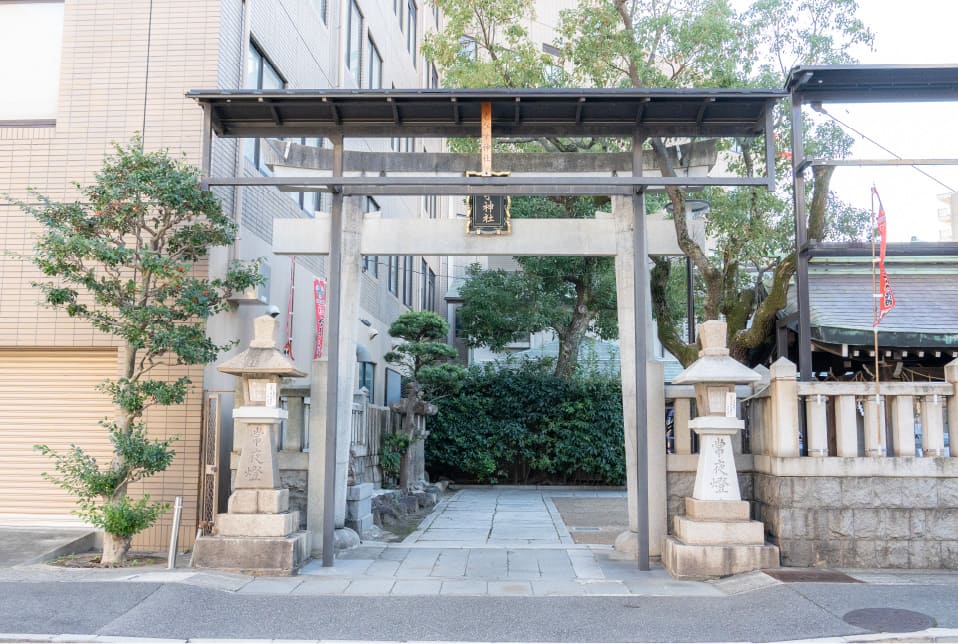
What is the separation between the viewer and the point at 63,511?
11453 millimetres

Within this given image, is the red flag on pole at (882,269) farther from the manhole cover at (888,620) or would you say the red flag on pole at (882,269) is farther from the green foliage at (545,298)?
the green foliage at (545,298)

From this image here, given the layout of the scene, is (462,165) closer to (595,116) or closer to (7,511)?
(595,116)

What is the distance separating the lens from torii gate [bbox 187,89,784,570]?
9.83m

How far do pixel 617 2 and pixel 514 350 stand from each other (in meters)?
16.7

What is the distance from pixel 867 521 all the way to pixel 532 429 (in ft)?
44.6

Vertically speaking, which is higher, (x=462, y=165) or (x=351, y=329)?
(x=462, y=165)

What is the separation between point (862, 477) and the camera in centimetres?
957

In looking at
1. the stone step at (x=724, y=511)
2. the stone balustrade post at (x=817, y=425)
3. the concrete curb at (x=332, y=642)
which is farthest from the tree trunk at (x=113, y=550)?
the stone balustrade post at (x=817, y=425)

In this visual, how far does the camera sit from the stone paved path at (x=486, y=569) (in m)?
8.79

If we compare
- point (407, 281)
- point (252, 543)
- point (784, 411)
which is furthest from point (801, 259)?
point (407, 281)

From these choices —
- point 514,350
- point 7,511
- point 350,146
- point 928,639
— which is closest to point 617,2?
point 350,146

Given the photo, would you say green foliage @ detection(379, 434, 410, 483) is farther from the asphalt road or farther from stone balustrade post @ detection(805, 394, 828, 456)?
stone balustrade post @ detection(805, 394, 828, 456)

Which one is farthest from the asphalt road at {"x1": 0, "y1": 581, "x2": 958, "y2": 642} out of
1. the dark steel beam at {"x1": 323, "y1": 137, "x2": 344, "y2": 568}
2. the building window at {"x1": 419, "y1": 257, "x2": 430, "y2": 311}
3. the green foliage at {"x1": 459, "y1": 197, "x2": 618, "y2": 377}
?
the building window at {"x1": 419, "y1": 257, "x2": 430, "y2": 311}

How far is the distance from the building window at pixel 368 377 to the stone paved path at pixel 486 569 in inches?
252
